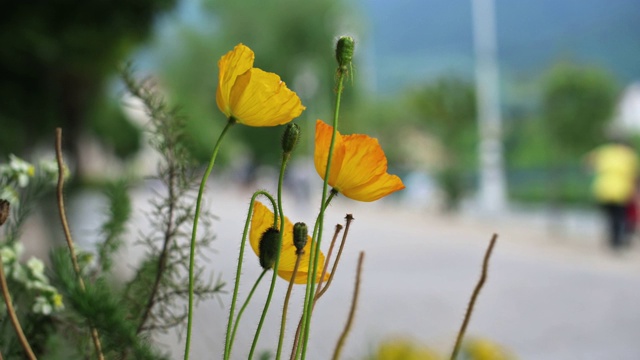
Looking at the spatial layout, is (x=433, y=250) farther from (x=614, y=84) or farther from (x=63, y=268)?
(x=63, y=268)

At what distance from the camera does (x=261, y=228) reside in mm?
636

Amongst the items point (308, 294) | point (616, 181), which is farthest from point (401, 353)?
point (616, 181)

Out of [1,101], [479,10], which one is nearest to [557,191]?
[479,10]

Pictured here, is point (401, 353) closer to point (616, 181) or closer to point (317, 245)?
point (317, 245)

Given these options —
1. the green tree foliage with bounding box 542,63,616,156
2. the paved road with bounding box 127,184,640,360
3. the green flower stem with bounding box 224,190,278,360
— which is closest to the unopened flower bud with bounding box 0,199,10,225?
the green flower stem with bounding box 224,190,278,360

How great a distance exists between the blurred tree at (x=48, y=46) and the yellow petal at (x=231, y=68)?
2.98 metres

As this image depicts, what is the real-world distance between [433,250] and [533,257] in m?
1.72

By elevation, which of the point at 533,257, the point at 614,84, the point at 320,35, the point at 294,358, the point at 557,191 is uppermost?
the point at 320,35

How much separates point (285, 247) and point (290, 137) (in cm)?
9

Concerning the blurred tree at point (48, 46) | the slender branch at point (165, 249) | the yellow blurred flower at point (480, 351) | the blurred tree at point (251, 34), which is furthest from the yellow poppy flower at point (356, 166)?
the blurred tree at point (251, 34)

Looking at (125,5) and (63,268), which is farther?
(125,5)

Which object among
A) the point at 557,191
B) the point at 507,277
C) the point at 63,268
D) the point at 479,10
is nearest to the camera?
the point at 63,268

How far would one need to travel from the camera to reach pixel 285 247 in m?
0.62

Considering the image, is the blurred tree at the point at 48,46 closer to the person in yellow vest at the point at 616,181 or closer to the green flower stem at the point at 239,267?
the green flower stem at the point at 239,267
